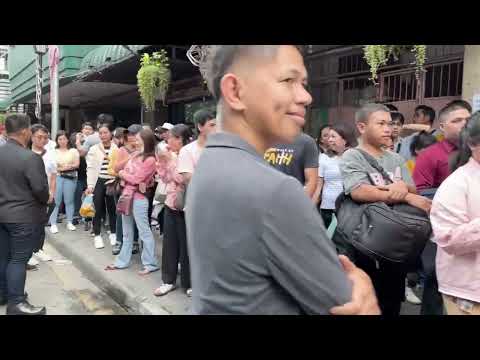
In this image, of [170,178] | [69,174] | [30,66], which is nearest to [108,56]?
[69,174]

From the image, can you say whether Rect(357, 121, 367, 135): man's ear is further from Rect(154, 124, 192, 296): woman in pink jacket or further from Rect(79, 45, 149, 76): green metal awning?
Rect(79, 45, 149, 76): green metal awning

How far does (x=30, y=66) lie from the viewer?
67.7 ft

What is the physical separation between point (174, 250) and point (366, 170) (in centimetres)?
259

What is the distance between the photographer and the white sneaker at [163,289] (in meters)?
4.94

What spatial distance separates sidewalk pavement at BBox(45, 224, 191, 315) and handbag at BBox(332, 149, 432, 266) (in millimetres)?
1576

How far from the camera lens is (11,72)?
83.6 ft

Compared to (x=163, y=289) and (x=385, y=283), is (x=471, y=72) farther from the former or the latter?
(x=163, y=289)

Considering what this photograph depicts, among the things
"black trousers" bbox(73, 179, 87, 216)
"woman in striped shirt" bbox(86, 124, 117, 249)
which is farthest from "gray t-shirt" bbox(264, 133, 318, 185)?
"black trousers" bbox(73, 179, 87, 216)

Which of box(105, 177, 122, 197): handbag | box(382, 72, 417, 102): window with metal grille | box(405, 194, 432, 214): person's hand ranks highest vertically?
box(382, 72, 417, 102): window with metal grille

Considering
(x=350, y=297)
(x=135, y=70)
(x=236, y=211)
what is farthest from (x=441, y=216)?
(x=135, y=70)

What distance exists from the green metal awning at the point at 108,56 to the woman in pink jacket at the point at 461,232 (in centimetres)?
672

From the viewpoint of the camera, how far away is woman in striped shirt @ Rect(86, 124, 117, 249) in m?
7.34

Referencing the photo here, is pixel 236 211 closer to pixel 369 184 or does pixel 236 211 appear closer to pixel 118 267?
pixel 369 184
